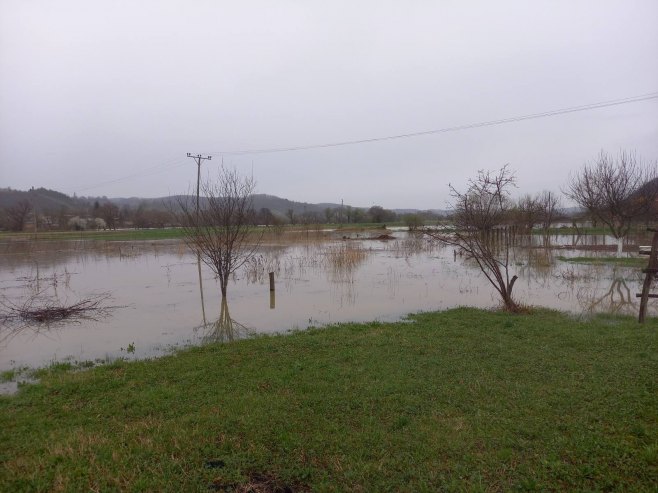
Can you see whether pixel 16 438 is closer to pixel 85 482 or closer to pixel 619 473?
pixel 85 482

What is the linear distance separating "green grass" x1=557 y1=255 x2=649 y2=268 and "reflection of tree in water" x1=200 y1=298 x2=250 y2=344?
1778 cm

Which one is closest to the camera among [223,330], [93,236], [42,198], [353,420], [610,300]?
[353,420]

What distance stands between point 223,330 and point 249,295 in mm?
4314

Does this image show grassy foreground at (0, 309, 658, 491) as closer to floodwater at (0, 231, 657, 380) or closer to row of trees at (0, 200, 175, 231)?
floodwater at (0, 231, 657, 380)

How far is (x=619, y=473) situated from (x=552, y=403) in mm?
1371

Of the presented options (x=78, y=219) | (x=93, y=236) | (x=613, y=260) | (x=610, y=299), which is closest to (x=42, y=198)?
(x=78, y=219)

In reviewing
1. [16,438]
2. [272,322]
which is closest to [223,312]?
[272,322]

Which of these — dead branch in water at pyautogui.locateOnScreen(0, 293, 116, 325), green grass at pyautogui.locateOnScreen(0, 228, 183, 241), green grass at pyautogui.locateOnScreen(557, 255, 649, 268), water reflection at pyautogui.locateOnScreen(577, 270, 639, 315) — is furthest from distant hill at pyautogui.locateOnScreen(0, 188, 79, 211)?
water reflection at pyautogui.locateOnScreen(577, 270, 639, 315)

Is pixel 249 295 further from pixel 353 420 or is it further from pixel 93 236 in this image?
pixel 93 236

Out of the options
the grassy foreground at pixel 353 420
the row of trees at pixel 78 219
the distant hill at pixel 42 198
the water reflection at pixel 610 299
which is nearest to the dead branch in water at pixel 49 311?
the grassy foreground at pixel 353 420

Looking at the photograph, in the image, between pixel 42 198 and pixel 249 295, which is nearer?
pixel 249 295

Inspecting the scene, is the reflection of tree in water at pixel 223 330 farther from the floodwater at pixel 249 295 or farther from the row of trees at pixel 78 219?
the row of trees at pixel 78 219

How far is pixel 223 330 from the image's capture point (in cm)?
1004

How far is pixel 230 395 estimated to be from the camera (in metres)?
5.45
